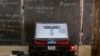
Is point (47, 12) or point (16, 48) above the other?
point (47, 12)

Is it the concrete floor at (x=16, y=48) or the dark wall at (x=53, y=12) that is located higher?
the dark wall at (x=53, y=12)

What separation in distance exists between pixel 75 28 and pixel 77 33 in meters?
0.09

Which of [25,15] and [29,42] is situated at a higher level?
[25,15]

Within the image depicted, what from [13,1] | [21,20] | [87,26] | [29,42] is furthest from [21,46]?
[87,26]

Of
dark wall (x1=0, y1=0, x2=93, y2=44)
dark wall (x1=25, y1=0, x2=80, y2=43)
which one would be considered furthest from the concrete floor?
dark wall (x1=25, y1=0, x2=80, y2=43)

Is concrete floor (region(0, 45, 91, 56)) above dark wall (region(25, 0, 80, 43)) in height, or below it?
below

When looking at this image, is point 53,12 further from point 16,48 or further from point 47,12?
point 16,48

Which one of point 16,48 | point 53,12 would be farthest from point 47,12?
point 16,48

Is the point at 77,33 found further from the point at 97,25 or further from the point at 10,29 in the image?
the point at 10,29

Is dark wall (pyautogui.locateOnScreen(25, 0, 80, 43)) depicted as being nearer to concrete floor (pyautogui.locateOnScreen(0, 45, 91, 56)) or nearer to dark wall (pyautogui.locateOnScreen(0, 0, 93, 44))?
dark wall (pyautogui.locateOnScreen(0, 0, 93, 44))

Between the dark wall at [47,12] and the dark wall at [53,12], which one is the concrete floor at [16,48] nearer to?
the dark wall at [47,12]

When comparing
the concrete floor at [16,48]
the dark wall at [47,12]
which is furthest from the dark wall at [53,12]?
the concrete floor at [16,48]

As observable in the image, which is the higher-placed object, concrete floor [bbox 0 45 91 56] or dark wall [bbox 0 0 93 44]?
dark wall [bbox 0 0 93 44]

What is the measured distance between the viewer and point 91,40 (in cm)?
431
